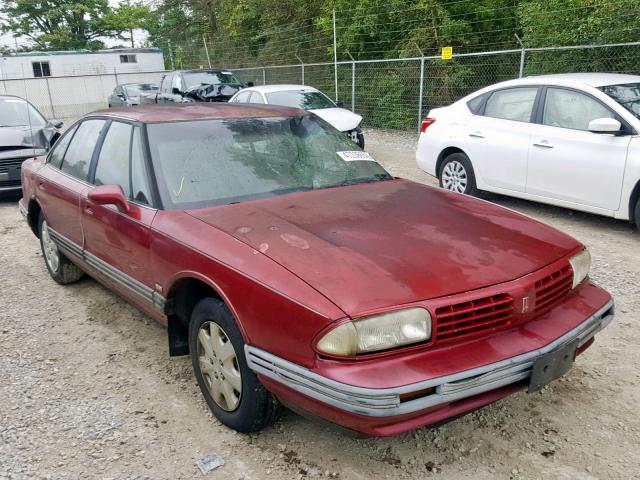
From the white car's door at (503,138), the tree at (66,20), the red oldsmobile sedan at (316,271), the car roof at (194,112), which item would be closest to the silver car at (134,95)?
the white car's door at (503,138)

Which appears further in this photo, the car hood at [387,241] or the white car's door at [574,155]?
the white car's door at [574,155]

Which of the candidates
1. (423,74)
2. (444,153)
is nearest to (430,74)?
(423,74)

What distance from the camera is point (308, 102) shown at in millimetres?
11711

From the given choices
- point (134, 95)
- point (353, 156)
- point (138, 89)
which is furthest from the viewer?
point (138, 89)

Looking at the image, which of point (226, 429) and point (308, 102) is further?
point (308, 102)

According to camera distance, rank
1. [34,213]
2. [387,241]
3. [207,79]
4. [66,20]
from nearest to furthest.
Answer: [387,241] < [34,213] < [207,79] < [66,20]

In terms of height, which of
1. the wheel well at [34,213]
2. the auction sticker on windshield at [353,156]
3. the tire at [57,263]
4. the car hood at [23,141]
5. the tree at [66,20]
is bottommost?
the tire at [57,263]

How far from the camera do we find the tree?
41594mm

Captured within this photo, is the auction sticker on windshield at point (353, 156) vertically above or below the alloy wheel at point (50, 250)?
above

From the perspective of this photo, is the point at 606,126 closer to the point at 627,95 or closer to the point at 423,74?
the point at 627,95

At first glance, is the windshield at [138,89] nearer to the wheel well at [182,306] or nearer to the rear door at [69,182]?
the rear door at [69,182]

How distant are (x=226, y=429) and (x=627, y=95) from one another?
17.5 ft

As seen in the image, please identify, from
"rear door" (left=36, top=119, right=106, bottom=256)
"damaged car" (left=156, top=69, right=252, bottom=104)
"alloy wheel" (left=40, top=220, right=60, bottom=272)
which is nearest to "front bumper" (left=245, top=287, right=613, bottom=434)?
"rear door" (left=36, top=119, right=106, bottom=256)

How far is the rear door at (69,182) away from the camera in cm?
424
